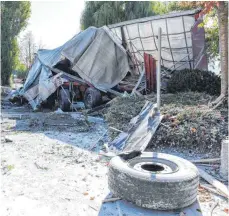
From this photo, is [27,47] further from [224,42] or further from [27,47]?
[224,42]

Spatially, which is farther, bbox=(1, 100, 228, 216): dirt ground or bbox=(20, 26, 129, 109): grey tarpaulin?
bbox=(20, 26, 129, 109): grey tarpaulin

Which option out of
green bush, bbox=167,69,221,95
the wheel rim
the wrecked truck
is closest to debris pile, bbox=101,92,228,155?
the wheel rim

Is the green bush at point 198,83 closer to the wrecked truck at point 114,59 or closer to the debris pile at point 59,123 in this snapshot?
the wrecked truck at point 114,59

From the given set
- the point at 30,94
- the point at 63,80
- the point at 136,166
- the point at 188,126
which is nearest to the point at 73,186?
the point at 136,166

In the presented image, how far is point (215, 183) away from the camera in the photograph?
3.63 metres

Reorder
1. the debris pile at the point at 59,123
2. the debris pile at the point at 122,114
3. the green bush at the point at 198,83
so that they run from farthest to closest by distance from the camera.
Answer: the green bush at the point at 198,83
the debris pile at the point at 59,123
the debris pile at the point at 122,114

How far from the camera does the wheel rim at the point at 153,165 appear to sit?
3.36 metres

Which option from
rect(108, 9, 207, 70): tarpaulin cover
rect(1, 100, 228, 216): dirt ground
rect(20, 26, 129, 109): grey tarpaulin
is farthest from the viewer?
rect(20, 26, 129, 109): grey tarpaulin

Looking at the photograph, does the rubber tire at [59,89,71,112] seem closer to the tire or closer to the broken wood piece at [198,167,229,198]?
the tire

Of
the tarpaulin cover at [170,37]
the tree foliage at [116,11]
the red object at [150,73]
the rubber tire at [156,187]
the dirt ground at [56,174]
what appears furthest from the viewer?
the tree foliage at [116,11]

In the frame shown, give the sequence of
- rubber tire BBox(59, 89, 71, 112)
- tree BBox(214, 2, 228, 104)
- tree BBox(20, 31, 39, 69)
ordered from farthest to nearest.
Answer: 1. tree BBox(20, 31, 39, 69)
2. rubber tire BBox(59, 89, 71, 112)
3. tree BBox(214, 2, 228, 104)

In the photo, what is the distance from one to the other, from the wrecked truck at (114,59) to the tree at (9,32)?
38.9 ft

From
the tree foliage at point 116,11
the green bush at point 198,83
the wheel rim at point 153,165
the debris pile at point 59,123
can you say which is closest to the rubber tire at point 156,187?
the wheel rim at point 153,165

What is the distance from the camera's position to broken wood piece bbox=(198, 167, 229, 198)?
338 centimetres
